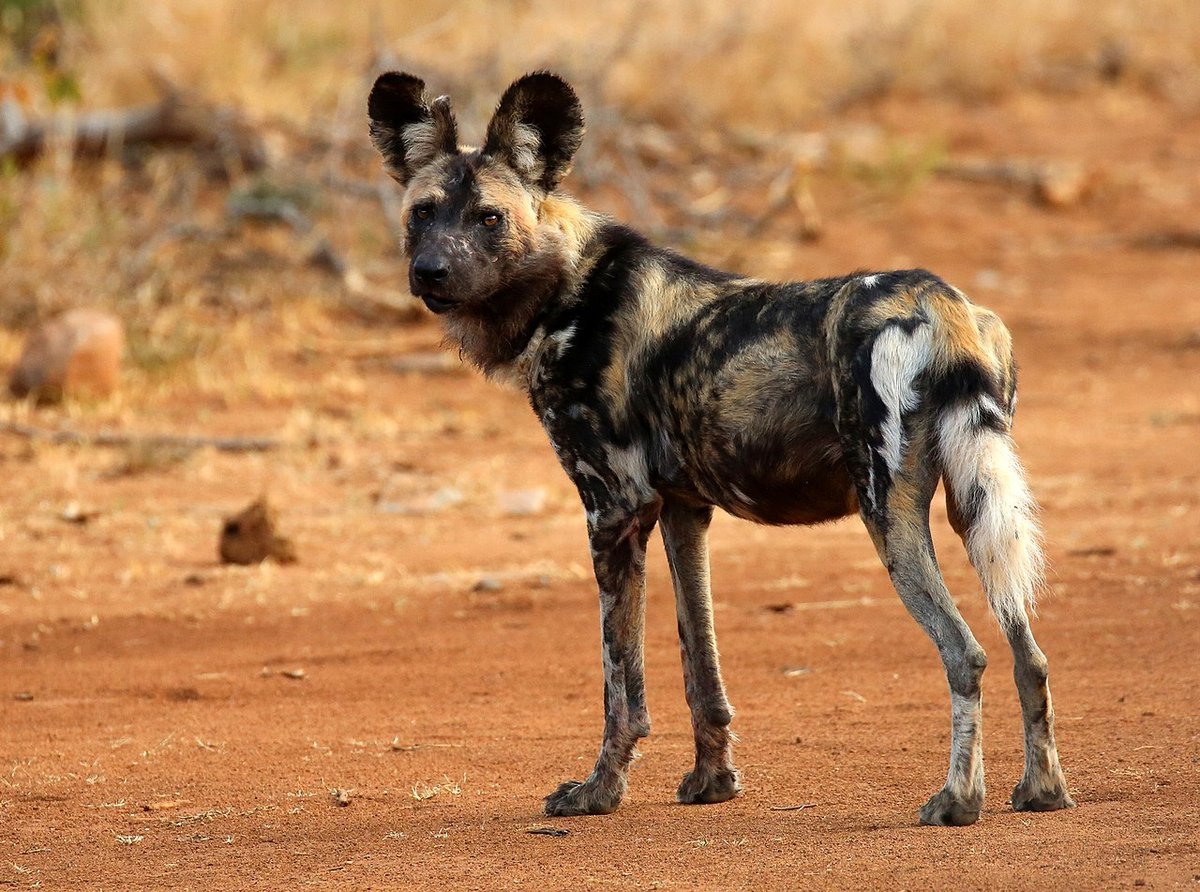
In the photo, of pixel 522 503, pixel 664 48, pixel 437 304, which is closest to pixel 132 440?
pixel 522 503

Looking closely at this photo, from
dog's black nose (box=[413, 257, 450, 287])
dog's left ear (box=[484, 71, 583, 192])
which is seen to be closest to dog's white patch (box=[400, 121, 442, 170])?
dog's left ear (box=[484, 71, 583, 192])

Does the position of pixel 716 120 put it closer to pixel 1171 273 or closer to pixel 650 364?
pixel 1171 273

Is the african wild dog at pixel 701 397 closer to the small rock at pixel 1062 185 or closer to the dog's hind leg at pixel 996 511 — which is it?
the dog's hind leg at pixel 996 511

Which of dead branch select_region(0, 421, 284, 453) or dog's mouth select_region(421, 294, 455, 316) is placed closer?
dog's mouth select_region(421, 294, 455, 316)

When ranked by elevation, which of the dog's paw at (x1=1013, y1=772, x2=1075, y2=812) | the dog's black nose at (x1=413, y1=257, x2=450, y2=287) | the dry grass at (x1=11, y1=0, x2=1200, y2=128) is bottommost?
the dog's paw at (x1=1013, y1=772, x2=1075, y2=812)

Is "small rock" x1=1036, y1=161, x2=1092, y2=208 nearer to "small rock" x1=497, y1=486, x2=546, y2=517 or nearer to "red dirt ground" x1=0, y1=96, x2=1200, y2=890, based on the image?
"red dirt ground" x1=0, y1=96, x2=1200, y2=890

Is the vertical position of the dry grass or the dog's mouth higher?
the dry grass

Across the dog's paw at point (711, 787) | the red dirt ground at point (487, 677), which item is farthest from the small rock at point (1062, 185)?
the dog's paw at point (711, 787)

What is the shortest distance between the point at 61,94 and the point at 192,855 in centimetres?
566

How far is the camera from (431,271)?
14.0 ft

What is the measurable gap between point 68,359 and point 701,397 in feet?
21.0

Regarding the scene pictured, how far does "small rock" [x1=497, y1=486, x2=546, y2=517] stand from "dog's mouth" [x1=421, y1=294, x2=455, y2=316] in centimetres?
359

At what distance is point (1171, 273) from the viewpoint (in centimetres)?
1355

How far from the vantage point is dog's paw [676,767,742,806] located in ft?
13.9
